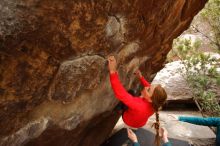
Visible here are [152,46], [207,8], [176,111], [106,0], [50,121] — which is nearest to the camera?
[106,0]

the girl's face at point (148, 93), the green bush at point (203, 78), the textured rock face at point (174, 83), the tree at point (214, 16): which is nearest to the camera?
the girl's face at point (148, 93)

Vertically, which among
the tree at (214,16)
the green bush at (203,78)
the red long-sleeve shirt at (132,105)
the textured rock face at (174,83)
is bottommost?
the textured rock face at (174,83)

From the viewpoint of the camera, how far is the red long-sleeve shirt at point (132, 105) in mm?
5285

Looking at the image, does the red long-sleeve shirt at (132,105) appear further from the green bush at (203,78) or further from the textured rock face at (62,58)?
the green bush at (203,78)

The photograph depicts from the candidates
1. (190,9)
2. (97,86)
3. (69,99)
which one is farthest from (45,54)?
(190,9)

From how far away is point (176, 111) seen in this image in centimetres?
1406

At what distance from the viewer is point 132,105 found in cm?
553

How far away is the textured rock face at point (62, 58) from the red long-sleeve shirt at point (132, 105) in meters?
0.36

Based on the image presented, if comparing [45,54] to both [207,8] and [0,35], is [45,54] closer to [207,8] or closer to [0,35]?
[0,35]

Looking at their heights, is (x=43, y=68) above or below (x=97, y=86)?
above

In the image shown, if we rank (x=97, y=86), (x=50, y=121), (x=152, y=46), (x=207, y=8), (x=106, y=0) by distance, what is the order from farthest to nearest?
1. (x=207, y=8)
2. (x=152, y=46)
3. (x=97, y=86)
4. (x=50, y=121)
5. (x=106, y=0)

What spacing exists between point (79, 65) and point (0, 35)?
52.6 inches

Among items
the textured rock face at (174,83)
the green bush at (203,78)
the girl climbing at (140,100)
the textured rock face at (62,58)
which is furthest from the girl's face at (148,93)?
the textured rock face at (174,83)

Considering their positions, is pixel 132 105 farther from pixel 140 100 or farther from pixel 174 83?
pixel 174 83
